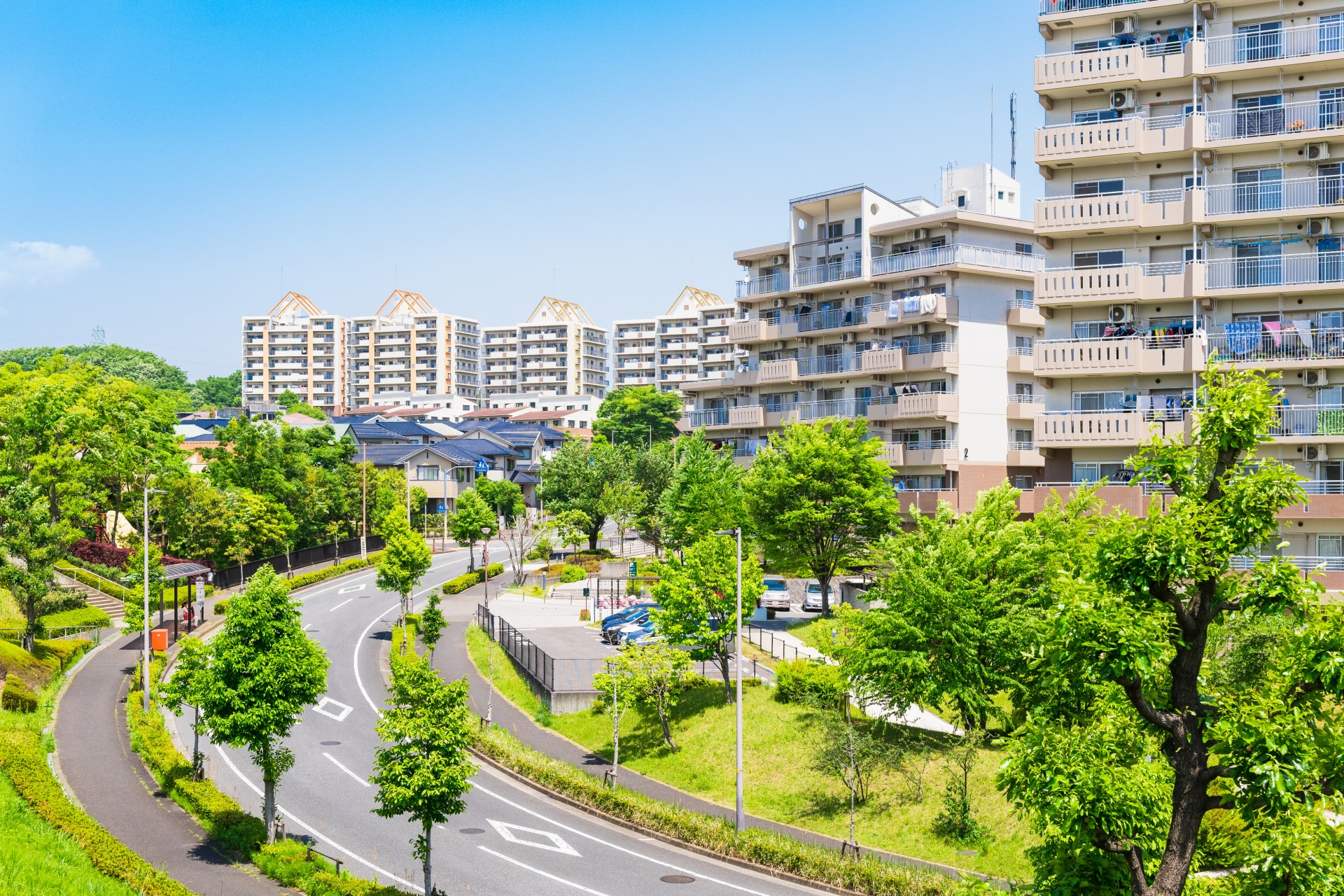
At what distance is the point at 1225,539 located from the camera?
39.3 ft

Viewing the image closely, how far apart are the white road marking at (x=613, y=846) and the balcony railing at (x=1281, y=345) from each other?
27031 mm

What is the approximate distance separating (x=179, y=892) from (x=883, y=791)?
63.8ft

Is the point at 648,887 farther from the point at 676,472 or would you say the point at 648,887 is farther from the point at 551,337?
the point at 551,337

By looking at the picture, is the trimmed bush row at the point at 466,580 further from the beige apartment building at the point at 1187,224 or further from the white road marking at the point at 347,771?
the beige apartment building at the point at 1187,224

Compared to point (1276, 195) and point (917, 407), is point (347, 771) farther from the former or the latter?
point (1276, 195)

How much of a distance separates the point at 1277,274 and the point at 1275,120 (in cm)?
584

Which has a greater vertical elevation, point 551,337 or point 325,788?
point 551,337

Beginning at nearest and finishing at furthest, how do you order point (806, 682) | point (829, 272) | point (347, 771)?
1. point (347, 771)
2. point (806, 682)
3. point (829, 272)

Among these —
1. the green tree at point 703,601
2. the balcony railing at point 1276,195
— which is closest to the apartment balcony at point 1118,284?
the balcony railing at point 1276,195

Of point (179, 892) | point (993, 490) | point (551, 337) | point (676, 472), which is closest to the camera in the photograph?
point (179, 892)

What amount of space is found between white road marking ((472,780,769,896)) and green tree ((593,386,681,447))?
3907 inches

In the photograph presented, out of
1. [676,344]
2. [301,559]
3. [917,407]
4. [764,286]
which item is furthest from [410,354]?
[917,407]

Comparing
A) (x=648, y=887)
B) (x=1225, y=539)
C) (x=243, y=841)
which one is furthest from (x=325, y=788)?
(x=1225, y=539)

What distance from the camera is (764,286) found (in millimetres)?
68625
